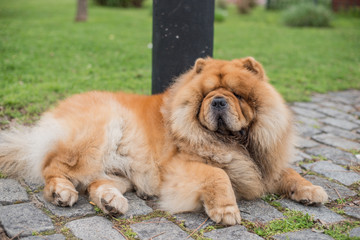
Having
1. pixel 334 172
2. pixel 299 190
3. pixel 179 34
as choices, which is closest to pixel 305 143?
pixel 334 172

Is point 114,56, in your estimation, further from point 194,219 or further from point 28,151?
point 194,219

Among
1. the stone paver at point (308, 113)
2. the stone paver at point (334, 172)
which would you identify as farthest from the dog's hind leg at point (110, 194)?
the stone paver at point (308, 113)

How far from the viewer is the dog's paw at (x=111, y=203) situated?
8.13ft

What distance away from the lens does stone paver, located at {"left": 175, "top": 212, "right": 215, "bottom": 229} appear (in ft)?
7.93

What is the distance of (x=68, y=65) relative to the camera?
21.3 feet

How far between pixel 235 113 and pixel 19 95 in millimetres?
3265

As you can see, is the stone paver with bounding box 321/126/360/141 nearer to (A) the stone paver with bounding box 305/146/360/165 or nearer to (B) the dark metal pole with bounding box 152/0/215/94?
(A) the stone paver with bounding box 305/146/360/165

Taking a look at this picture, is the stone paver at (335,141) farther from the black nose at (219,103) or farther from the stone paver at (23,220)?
the stone paver at (23,220)

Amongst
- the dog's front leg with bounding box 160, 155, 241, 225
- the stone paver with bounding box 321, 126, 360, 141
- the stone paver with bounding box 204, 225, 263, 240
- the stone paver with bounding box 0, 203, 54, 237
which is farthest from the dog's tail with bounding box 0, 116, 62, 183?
the stone paver with bounding box 321, 126, 360, 141

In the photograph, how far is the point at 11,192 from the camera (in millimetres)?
2709

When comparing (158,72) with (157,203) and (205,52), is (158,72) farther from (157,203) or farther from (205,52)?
(157,203)

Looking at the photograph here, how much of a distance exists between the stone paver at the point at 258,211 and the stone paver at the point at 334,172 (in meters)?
0.89

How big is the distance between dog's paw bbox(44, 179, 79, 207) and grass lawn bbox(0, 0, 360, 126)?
5.98 feet

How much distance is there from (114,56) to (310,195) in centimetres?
537
